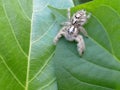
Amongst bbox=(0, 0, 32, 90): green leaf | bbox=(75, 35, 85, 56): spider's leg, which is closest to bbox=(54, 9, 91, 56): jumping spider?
bbox=(75, 35, 85, 56): spider's leg

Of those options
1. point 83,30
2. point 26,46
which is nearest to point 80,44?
point 83,30

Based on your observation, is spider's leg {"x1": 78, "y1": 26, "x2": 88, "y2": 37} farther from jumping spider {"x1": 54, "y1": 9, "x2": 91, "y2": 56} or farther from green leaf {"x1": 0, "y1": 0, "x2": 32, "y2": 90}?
green leaf {"x1": 0, "y1": 0, "x2": 32, "y2": 90}

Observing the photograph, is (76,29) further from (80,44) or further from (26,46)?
(26,46)

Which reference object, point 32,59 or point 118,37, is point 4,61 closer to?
point 32,59

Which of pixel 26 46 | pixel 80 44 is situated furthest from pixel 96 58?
pixel 26 46

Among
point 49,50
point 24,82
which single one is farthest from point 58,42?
point 24,82

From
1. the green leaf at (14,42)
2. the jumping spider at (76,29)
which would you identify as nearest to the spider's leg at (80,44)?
the jumping spider at (76,29)

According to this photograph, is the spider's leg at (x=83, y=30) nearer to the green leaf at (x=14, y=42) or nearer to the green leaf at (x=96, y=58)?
the green leaf at (x=96, y=58)
